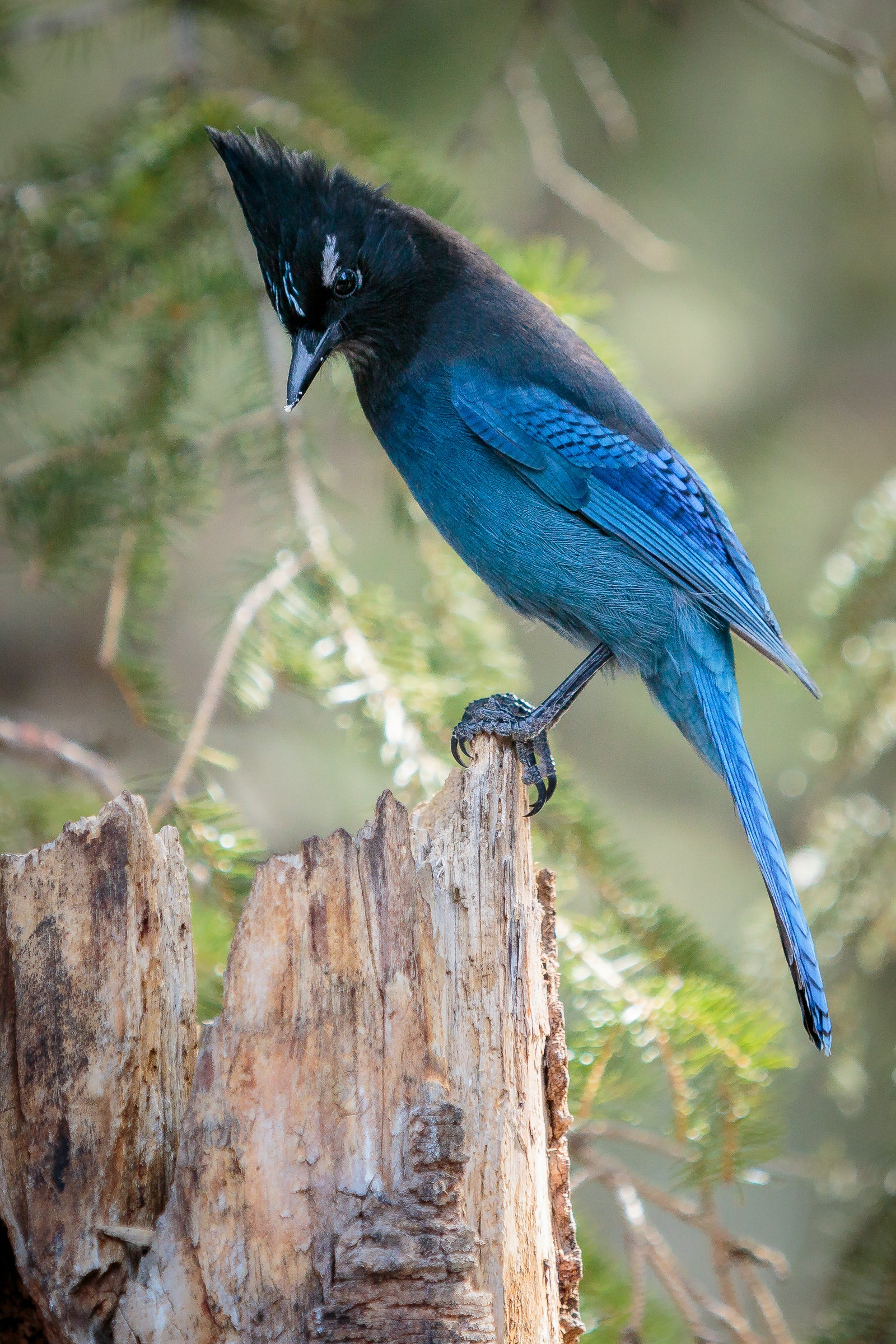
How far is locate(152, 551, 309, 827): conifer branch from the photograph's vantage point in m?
1.78

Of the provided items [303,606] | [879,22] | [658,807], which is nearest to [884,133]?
[879,22]

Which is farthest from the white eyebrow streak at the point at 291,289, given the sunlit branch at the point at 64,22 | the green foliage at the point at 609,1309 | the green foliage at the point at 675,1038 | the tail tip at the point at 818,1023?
the green foliage at the point at 609,1309

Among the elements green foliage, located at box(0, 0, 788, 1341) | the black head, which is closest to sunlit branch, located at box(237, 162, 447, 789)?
green foliage, located at box(0, 0, 788, 1341)

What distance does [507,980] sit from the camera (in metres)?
1.30

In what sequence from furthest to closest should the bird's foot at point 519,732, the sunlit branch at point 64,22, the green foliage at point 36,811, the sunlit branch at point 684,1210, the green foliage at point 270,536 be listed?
the sunlit branch at point 64,22, the green foliage at point 36,811, the bird's foot at point 519,732, the green foliage at point 270,536, the sunlit branch at point 684,1210

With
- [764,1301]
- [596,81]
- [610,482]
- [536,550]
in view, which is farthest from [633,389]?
[764,1301]

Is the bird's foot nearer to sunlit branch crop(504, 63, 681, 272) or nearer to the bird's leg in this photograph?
the bird's leg

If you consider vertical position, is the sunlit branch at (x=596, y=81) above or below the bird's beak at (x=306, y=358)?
above

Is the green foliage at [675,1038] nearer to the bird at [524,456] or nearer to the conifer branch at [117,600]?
the bird at [524,456]

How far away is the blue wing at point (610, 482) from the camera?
201 centimetres

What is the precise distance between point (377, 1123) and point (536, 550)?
1040mm

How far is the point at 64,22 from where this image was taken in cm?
267

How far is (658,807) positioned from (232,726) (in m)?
1.53

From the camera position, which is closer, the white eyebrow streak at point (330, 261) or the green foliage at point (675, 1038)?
the green foliage at point (675, 1038)
